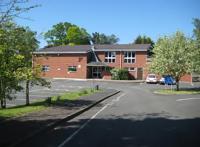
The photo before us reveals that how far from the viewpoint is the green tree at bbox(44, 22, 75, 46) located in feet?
399

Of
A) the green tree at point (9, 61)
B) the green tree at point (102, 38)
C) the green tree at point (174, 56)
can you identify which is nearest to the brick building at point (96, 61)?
the green tree at point (174, 56)

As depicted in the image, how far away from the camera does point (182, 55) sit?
39.3 metres

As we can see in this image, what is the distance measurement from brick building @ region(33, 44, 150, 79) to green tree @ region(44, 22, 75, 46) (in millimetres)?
50525

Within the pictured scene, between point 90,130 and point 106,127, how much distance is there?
945 millimetres

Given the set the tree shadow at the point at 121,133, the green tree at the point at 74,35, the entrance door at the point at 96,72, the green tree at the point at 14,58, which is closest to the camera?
the tree shadow at the point at 121,133

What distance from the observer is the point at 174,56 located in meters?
39.3

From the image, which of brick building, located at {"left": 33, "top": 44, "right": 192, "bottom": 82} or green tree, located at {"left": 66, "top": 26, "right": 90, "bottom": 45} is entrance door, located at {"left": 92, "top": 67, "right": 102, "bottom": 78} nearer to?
brick building, located at {"left": 33, "top": 44, "right": 192, "bottom": 82}

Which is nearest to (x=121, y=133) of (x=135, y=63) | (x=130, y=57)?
(x=135, y=63)

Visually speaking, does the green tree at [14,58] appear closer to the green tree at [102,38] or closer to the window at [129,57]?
the window at [129,57]

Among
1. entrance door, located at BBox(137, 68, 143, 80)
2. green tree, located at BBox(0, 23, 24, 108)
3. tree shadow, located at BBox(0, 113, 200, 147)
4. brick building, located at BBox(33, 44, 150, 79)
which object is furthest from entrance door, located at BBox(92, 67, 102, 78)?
tree shadow, located at BBox(0, 113, 200, 147)

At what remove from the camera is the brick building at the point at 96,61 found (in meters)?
67.0

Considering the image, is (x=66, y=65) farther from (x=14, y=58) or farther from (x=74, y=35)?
(x=14, y=58)

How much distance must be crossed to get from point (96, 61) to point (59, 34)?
184 ft

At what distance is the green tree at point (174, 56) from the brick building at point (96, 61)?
25236 millimetres
